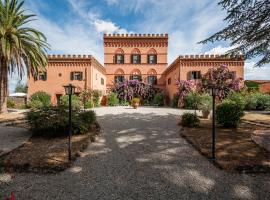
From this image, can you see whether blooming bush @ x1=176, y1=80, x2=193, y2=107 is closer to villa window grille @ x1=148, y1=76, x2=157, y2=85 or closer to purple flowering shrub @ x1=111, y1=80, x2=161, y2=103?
purple flowering shrub @ x1=111, y1=80, x2=161, y2=103

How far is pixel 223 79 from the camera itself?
21391mm

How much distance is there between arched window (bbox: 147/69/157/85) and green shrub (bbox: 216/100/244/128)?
20980 millimetres

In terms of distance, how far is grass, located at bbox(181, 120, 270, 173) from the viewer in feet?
16.1

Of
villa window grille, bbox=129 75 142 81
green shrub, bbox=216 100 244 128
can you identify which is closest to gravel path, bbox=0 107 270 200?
green shrub, bbox=216 100 244 128

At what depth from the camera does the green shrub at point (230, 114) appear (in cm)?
948

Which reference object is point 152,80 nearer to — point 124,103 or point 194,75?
point 124,103

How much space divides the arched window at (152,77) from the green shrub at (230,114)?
21.0 m

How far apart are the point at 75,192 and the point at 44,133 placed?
500 centimetres

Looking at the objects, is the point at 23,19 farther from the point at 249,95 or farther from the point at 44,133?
the point at 249,95

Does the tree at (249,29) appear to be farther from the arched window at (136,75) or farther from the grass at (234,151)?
the arched window at (136,75)

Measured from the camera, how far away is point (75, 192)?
3816mm

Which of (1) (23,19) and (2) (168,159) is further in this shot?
(1) (23,19)

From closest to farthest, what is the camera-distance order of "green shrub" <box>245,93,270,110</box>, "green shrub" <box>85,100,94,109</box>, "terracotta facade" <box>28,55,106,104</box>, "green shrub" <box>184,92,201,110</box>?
"green shrub" <box>245,93,270,110</box>
"green shrub" <box>184,92,201,110</box>
"green shrub" <box>85,100,94,109</box>
"terracotta facade" <box>28,55,106,104</box>

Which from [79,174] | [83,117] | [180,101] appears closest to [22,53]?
[83,117]
